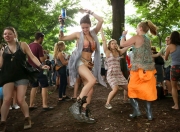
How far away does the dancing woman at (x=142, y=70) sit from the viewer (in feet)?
14.7

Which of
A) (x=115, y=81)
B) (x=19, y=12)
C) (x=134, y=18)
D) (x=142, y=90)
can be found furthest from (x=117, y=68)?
(x=134, y=18)

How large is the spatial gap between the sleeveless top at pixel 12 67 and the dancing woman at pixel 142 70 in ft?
7.07

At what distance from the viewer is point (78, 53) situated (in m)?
4.50

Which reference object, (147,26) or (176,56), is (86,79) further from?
(176,56)

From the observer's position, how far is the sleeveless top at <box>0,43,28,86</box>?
4.33 m

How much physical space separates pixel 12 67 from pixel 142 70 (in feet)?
8.88

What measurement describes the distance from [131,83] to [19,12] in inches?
334

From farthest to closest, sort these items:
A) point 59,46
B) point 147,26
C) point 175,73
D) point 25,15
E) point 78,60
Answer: point 25,15 → point 59,46 → point 175,73 → point 147,26 → point 78,60

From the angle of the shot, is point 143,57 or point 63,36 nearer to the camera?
point 63,36

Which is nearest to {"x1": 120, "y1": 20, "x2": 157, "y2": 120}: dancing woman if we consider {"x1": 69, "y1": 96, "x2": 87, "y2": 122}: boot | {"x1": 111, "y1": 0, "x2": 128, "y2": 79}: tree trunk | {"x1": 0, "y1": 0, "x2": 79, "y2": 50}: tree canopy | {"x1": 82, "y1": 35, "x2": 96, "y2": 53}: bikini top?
{"x1": 82, "y1": 35, "x2": 96, "y2": 53}: bikini top

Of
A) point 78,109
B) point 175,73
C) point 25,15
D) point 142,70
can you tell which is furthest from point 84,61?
point 25,15

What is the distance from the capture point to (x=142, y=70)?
180 inches

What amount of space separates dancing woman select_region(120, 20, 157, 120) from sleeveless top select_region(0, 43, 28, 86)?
84.8 inches

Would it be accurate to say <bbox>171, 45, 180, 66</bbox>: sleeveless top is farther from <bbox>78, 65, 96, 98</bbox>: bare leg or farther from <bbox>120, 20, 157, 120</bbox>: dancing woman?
<bbox>78, 65, 96, 98</bbox>: bare leg
